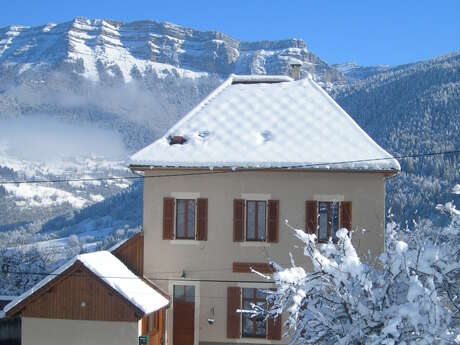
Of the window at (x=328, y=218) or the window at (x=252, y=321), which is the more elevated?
the window at (x=328, y=218)

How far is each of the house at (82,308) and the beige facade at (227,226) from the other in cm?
196

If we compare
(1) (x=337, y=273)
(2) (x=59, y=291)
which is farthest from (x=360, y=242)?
(1) (x=337, y=273)

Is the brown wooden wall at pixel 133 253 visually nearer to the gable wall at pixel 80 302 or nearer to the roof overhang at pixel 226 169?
the roof overhang at pixel 226 169

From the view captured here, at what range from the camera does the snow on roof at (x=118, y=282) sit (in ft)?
56.3

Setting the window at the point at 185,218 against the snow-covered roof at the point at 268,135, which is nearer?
the snow-covered roof at the point at 268,135

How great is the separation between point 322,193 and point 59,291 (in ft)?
24.3

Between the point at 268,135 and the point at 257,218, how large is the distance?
2533 mm

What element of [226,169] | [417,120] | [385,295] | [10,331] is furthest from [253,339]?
[417,120]

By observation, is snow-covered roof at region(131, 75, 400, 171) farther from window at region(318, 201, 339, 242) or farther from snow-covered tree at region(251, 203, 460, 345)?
snow-covered tree at region(251, 203, 460, 345)

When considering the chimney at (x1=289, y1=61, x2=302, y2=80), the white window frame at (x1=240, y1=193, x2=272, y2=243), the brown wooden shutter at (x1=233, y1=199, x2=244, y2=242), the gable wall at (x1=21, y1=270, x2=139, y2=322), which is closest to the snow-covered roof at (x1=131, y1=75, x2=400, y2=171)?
the white window frame at (x1=240, y1=193, x2=272, y2=243)

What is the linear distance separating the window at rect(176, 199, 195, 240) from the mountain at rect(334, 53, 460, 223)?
75204 mm

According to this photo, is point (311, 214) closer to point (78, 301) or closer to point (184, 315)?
point (184, 315)

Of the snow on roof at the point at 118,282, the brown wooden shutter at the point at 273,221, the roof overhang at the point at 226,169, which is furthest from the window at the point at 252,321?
the roof overhang at the point at 226,169

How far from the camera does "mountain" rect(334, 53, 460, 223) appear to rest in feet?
336
